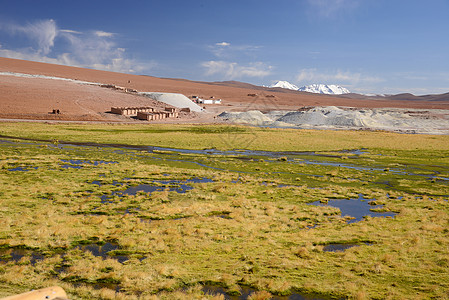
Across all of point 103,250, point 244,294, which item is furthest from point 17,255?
point 244,294

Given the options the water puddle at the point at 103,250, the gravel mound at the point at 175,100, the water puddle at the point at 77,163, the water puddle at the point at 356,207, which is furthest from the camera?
the gravel mound at the point at 175,100

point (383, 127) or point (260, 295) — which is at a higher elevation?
point (383, 127)

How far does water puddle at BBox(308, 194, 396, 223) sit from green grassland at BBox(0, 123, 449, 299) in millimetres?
600

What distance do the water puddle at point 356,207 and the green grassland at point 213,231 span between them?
600mm

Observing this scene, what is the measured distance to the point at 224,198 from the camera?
23.2 meters

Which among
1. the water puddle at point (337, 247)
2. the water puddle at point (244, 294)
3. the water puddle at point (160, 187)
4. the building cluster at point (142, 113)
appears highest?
the building cluster at point (142, 113)

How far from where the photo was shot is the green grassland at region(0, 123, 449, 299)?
1163cm

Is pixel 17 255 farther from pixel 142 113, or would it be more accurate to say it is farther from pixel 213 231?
pixel 142 113

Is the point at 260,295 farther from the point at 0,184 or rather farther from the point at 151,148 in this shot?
the point at 151,148

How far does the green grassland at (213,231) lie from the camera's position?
1163 centimetres

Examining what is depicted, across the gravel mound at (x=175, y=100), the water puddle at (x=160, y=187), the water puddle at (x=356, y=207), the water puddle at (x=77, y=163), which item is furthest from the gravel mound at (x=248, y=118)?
the water puddle at (x=356, y=207)

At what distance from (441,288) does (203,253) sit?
8.93 m

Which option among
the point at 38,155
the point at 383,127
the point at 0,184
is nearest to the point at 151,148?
the point at 38,155

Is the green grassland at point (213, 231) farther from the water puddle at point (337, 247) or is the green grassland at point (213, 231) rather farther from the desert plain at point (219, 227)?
the water puddle at point (337, 247)
